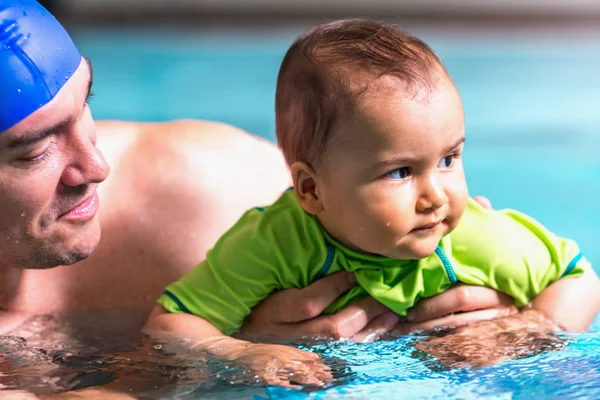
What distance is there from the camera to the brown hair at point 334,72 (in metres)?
1.78

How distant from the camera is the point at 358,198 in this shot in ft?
5.92

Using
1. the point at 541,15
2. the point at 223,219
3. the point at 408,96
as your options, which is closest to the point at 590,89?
the point at 541,15

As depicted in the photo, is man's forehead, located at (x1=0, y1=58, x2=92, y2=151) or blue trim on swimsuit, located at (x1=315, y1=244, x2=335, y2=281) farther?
blue trim on swimsuit, located at (x1=315, y1=244, x2=335, y2=281)

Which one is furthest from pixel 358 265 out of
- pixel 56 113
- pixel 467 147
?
pixel 467 147

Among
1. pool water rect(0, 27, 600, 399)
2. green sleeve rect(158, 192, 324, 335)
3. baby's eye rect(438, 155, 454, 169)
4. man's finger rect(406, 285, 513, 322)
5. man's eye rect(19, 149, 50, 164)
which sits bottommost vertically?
pool water rect(0, 27, 600, 399)

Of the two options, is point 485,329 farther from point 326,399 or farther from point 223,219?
point 223,219

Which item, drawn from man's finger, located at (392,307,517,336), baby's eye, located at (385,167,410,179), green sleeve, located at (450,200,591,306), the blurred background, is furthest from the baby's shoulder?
the blurred background

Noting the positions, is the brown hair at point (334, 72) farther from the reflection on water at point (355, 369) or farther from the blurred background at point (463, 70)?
the blurred background at point (463, 70)

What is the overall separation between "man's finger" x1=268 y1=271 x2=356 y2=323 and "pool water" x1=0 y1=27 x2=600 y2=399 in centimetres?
9

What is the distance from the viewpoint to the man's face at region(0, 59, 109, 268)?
1741mm

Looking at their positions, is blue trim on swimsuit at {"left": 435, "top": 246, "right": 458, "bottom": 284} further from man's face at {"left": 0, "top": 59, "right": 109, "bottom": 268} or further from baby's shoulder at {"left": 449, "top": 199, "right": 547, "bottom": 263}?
man's face at {"left": 0, "top": 59, "right": 109, "bottom": 268}

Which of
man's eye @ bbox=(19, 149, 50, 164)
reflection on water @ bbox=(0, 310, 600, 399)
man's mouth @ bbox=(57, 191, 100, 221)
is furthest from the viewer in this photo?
man's mouth @ bbox=(57, 191, 100, 221)

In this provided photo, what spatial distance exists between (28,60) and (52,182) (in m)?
0.22

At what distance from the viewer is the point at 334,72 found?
70.9 inches
